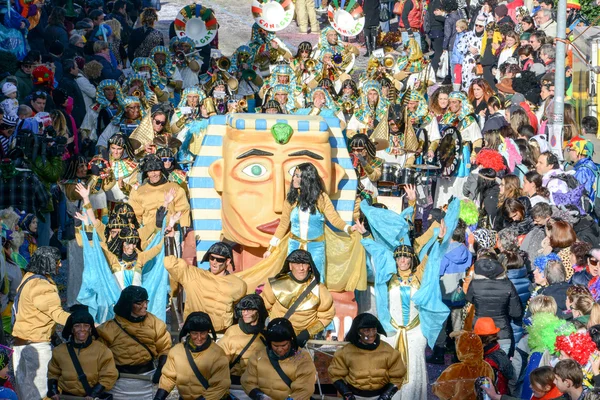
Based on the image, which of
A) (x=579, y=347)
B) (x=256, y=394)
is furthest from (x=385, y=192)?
(x=579, y=347)

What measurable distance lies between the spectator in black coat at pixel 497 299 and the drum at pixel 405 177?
4.13 meters

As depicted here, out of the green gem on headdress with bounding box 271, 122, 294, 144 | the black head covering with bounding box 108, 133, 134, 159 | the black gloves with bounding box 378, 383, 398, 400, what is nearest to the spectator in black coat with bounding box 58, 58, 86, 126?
the black head covering with bounding box 108, 133, 134, 159

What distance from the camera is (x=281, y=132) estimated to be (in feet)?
39.1

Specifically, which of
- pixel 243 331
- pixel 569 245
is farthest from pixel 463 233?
pixel 243 331

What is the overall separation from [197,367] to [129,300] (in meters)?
0.97

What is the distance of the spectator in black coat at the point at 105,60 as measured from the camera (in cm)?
1886

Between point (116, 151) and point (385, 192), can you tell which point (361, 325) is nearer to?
point (385, 192)

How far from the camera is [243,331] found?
9836 millimetres

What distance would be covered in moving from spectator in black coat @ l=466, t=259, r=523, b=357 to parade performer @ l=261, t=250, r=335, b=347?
1382mm

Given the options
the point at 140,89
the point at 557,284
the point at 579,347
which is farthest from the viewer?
the point at 140,89

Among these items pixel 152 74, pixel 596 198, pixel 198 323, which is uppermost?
pixel 152 74

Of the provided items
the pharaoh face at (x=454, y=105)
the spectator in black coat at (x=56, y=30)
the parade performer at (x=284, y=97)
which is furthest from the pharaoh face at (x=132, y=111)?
the pharaoh face at (x=454, y=105)

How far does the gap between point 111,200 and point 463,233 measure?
4366 millimetres

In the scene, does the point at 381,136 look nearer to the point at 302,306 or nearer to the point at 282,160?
the point at 282,160
